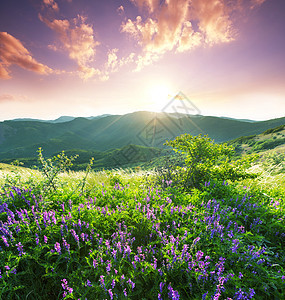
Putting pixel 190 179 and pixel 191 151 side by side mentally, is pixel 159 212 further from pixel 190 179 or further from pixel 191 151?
pixel 191 151

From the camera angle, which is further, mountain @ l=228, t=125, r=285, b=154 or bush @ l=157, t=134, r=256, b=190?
mountain @ l=228, t=125, r=285, b=154

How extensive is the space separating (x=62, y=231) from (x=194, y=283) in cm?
207

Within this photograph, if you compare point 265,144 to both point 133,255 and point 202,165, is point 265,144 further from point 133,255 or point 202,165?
point 133,255

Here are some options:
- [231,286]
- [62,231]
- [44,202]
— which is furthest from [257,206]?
[44,202]

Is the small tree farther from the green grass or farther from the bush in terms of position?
the green grass

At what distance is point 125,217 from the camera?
3.13 m

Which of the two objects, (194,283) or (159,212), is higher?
(159,212)

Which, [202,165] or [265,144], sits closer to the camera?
[202,165]

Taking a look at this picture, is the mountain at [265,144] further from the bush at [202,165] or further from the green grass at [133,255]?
the green grass at [133,255]

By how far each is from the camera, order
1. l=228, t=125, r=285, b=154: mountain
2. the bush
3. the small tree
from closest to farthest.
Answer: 1. the bush
2. the small tree
3. l=228, t=125, r=285, b=154: mountain

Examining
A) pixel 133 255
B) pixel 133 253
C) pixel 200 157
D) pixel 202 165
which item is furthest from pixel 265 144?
pixel 133 253

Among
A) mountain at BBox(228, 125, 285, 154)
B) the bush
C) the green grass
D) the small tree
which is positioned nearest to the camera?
the green grass

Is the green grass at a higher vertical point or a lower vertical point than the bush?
lower

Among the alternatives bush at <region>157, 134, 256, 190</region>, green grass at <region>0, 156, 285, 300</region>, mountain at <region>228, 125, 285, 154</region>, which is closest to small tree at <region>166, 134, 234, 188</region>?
bush at <region>157, 134, 256, 190</region>
